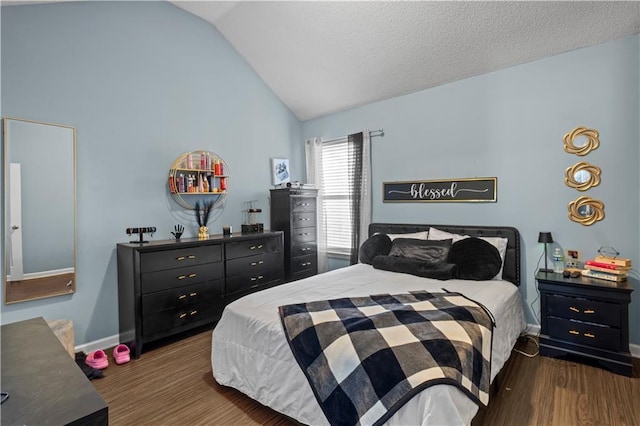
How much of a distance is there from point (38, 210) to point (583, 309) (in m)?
4.58

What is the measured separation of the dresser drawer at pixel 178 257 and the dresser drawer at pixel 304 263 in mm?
1223

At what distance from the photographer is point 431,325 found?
174 cm

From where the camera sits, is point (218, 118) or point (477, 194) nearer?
point (477, 194)

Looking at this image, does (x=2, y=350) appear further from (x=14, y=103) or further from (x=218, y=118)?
(x=218, y=118)

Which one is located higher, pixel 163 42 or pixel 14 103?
pixel 163 42

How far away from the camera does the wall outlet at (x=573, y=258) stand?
290 centimetres

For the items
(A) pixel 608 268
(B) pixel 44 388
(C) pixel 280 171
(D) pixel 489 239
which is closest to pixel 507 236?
(D) pixel 489 239

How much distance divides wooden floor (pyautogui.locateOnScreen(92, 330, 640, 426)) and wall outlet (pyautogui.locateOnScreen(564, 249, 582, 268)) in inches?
33.3

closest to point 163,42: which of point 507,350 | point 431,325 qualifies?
point 431,325

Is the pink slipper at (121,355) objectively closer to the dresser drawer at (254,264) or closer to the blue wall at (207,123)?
the blue wall at (207,123)

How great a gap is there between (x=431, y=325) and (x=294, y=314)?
2.71 feet

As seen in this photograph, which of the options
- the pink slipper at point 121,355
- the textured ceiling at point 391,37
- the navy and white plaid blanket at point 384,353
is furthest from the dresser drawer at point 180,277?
the textured ceiling at point 391,37

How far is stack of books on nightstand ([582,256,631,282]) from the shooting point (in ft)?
8.28

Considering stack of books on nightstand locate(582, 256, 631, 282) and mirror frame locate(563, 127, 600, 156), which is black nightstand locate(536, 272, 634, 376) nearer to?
stack of books on nightstand locate(582, 256, 631, 282)
